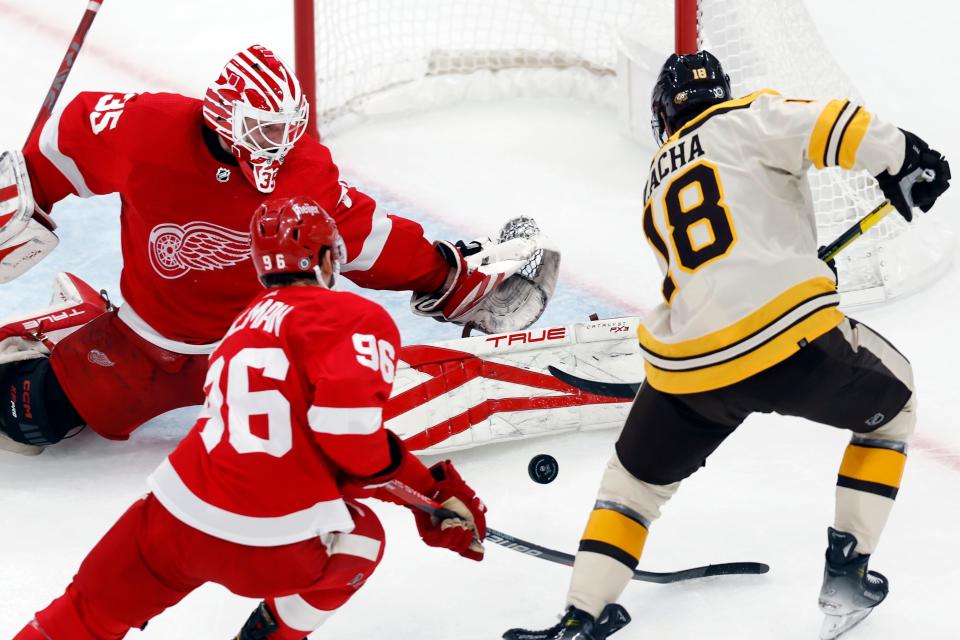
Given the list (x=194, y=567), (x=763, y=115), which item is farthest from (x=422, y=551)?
(x=763, y=115)

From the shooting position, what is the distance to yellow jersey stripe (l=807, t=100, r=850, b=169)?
2318 millimetres

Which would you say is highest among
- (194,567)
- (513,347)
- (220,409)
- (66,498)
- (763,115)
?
(763,115)

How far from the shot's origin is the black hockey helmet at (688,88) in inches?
101

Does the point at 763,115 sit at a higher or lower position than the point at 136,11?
higher

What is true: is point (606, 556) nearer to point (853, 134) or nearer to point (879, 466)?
point (879, 466)

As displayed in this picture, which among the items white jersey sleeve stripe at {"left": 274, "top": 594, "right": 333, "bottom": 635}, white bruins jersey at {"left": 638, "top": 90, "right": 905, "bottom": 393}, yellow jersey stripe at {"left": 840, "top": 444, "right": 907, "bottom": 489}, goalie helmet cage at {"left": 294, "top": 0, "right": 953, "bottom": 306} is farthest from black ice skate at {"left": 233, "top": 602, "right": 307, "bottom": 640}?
goalie helmet cage at {"left": 294, "top": 0, "right": 953, "bottom": 306}

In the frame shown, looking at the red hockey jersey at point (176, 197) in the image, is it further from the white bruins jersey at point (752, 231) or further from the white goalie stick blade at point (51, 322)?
the white bruins jersey at point (752, 231)

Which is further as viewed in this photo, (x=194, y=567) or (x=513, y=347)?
(x=513, y=347)

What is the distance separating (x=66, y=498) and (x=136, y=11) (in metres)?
3.07

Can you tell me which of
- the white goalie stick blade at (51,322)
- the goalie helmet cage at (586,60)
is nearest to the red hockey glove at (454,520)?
the white goalie stick blade at (51,322)

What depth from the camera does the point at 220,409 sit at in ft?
7.35

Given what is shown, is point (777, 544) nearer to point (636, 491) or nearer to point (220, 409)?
point (636, 491)

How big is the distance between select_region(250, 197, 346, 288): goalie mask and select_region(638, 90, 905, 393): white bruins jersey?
0.61 metres

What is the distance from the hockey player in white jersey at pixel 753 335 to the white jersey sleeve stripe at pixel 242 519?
47 cm
